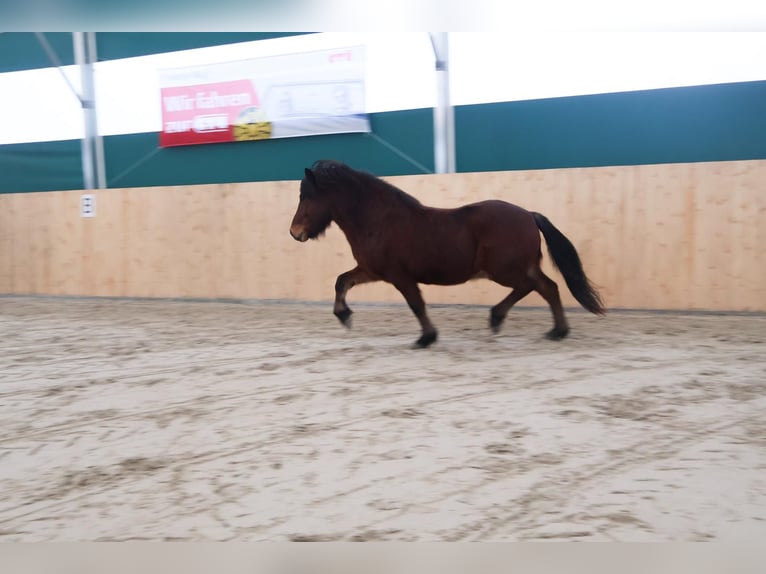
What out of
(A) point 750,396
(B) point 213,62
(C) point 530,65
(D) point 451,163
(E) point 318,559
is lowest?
(A) point 750,396

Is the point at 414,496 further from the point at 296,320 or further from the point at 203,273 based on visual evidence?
the point at 203,273

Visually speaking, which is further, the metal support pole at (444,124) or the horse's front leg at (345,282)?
the metal support pole at (444,124)

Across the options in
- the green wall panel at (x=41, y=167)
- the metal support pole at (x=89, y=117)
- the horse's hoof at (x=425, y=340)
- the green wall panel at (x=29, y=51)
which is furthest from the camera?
the green wall panel at (x=41, y=167)

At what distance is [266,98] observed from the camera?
9.71 meters

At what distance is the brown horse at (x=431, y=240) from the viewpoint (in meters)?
5.32

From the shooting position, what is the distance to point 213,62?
10.0 meters

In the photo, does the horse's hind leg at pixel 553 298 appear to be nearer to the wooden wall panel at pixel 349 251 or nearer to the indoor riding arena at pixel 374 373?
the indoor riding arena at pixel 374 373

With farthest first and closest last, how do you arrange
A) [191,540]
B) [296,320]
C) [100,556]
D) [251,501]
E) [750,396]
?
[296,320] < [750,396] < [251,501] < [191,540] < [100,556]

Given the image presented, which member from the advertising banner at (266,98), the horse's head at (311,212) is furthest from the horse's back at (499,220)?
the advertising banner at (266,98)

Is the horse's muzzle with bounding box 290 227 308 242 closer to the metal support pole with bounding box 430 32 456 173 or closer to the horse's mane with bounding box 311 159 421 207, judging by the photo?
the horse's mane with bounding box 311 159 421 207

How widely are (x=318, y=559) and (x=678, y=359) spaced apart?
424cm

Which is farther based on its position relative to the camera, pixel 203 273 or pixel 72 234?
pixel 72 234

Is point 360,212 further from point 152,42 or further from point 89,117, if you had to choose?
point 89,117

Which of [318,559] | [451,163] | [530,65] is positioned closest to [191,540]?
[318,559]
